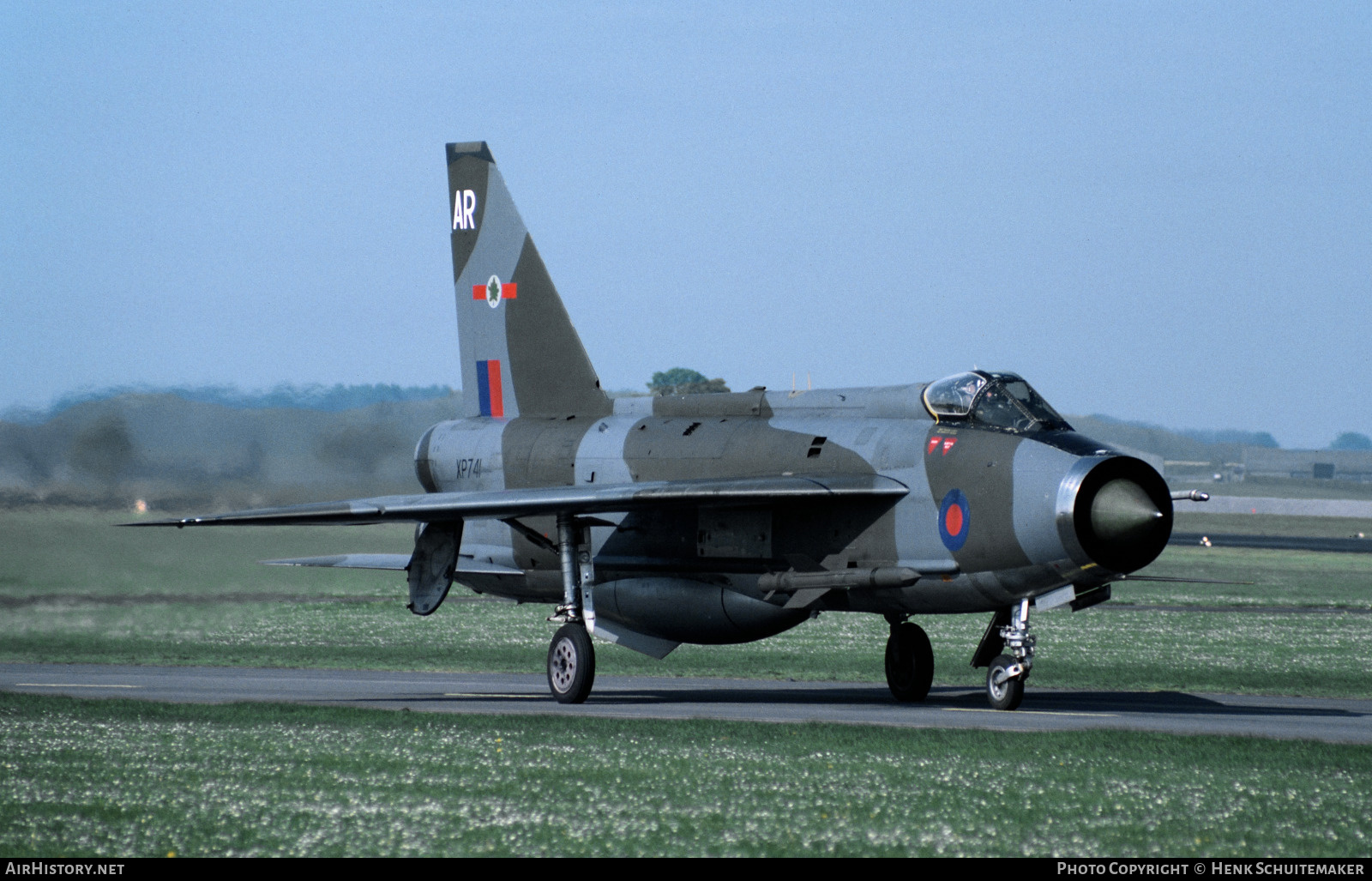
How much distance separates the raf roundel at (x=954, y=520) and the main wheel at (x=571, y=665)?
4364mm

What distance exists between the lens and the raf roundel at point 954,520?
55.6 ft

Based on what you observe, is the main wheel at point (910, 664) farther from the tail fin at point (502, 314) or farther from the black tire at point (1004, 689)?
the tail fin at point (502, 314)

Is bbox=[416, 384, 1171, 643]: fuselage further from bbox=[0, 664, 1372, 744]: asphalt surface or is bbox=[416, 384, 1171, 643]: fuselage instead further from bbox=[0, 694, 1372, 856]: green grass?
bbox=[0, 694, 1372, 856]: green grass

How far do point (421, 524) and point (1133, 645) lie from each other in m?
13.0

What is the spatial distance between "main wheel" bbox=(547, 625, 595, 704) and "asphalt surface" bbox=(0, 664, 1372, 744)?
297 mm

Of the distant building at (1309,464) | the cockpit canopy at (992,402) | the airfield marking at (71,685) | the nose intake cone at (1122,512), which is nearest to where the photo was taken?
the nose intake cone at (1122,512)

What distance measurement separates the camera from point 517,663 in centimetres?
2517

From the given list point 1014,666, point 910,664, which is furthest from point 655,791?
point 910,664

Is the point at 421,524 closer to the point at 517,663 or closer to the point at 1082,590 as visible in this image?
the point at 517,663

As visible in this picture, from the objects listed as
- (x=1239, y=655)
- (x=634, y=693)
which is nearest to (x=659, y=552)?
(x=634, y=693)

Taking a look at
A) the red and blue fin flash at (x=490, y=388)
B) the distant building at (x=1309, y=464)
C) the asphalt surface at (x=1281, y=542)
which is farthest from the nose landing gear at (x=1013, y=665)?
the distant building at (x=1309, y=464)

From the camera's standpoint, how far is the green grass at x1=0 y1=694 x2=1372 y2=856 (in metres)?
9.22

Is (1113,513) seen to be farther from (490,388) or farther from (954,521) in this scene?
(490,388)

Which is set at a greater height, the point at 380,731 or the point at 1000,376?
the point at 1000,376
